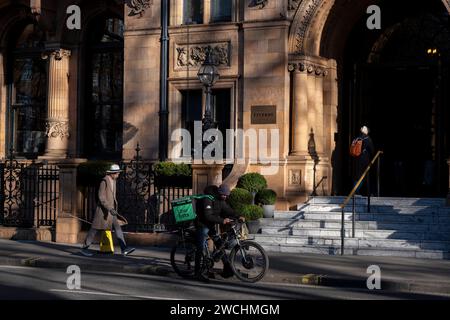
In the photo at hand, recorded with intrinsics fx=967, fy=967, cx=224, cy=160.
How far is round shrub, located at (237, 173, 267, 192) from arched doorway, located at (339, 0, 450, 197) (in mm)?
3510

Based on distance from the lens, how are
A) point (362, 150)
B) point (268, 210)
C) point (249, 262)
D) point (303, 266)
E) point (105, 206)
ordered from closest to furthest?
1. point (249, 262)
2. point (303, 266)
3. point (105, 206)
4. point (268, 210)
5. point (362, 150)

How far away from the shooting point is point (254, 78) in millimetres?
23984

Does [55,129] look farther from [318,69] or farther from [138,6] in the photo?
[318,69]

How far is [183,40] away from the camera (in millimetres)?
25266

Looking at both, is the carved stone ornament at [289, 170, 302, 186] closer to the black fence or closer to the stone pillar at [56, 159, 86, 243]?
the stone pillar at [56, 159, 86, 243]

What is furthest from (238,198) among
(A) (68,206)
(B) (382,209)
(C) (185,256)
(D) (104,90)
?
(D) (104,90)

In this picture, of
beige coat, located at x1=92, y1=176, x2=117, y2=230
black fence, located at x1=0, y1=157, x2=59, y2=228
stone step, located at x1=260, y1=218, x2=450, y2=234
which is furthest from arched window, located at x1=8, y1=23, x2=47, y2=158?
beige coat, located at x1=92, y1=176, x2=117, y2=230

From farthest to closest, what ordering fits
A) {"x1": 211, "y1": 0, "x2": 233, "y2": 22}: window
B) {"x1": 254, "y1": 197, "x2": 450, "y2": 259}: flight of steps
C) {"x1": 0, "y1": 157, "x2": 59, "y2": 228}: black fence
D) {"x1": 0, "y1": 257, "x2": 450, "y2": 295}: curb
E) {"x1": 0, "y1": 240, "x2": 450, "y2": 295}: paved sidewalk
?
{"x1": 211, "y1": 0, "x2": 233, "y2": 22}: window → {"x1": 0, "y1": 157, "x2": 59, "y2": 228}: black fence → {"x1": 254, "y1": 197, "x2": 450, "y2": 259}: flight of steps → {"x1": 0, "y1": 240, "x2": 450, "y2": 295}: paved sidewalk → {"x1": 0, "y1": 257, "x2": 450, "y2": 295}: curb

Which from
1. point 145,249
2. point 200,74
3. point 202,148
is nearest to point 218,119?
point 202,148

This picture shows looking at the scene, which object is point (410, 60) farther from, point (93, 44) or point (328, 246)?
point (93, 44)

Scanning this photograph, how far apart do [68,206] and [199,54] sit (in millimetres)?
5375

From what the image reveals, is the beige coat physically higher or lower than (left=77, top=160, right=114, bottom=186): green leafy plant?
lower

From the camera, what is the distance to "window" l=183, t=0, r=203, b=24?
25.5 m

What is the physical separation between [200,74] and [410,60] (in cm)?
591
